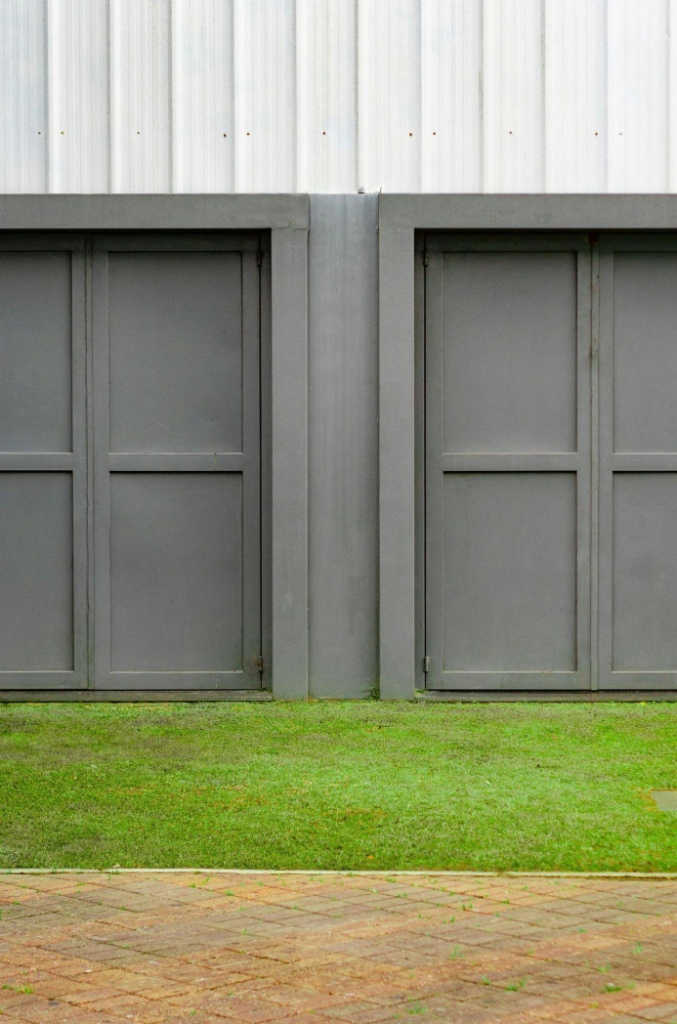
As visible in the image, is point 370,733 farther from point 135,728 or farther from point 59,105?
point 59,105

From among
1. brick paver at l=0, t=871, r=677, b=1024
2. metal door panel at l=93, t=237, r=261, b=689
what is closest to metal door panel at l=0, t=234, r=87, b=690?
metal door panel at l=93, t=237, r=261, b=689

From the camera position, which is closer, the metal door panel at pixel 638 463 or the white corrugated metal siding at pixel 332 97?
the white corrugated metal siding at pixel 332 97

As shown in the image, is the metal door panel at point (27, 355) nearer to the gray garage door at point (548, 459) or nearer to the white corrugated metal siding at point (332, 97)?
the white corrugated metal siding at point (332, 97)

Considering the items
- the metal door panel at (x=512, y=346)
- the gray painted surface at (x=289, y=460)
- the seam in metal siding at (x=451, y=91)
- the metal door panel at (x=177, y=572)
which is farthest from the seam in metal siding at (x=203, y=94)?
the metal door panel at (x=177, y=572)

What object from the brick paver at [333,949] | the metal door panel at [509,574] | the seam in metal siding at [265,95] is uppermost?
the seam in metal siding at [265,95]

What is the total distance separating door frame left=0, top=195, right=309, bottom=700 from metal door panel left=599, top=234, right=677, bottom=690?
6.95ft

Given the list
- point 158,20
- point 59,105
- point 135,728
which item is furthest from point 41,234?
point 135,728

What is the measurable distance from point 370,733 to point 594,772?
1.62 m

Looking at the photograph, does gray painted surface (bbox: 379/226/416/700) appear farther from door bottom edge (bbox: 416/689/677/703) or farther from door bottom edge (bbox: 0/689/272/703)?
door bottom edge (bbox: 0/689/272/703)

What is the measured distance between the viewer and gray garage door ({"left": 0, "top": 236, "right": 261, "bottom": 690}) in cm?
966

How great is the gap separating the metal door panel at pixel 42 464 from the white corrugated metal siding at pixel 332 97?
0.66m

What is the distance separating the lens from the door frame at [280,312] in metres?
9.45

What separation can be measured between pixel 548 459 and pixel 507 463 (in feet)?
0.95

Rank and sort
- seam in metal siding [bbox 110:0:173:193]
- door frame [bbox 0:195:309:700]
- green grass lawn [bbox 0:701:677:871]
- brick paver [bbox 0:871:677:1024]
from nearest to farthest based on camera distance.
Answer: brick paver [bbox 0:871:677:1024], green grass lawn [bbox 0:701:677:871], door frame [bbox 0:195:309:700], seam in metal siding [bbox 110:0:173:193]
